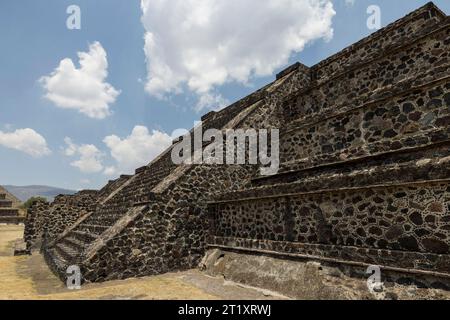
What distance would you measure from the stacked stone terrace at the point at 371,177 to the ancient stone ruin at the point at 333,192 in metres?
0.02

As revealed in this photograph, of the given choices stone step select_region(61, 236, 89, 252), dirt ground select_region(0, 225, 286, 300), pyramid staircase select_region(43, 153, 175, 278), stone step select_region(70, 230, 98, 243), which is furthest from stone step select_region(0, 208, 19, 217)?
dirt ground select_region(0, 225, 286, 300)

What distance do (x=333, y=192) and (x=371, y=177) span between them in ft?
3.03

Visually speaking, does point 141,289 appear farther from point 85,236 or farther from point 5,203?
point 5,203

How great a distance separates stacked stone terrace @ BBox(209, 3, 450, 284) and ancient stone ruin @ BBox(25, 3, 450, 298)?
0.9 inches

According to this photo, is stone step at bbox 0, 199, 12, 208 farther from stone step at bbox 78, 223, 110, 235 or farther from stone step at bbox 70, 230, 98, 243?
stone step at bbox 70, 230, 98, 243

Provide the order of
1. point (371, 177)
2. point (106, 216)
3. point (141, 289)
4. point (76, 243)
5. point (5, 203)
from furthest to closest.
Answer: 1. point (5, 203)
2. point (106, 216)
3. point (76, 243)
4. point (141, 289)
5. point (371, 177)

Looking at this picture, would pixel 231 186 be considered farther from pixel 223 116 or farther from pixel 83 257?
pixel 223 116

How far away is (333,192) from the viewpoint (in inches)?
257

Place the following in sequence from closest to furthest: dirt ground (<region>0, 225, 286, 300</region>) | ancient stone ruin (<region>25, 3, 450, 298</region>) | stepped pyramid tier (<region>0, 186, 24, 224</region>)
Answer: ancient stone ruin (<region>25, 3, 450, 298</region>), dirt ground (<region>0, 225, 286, 300</region>), stepped pyramid tier (<region>0, 186, 24, 224</region>)

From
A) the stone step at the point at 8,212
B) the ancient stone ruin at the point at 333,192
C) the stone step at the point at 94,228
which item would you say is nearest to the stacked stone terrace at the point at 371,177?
the ancient stone ruin at the point at 333,192

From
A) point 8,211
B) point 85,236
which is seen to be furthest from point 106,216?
point 8,211

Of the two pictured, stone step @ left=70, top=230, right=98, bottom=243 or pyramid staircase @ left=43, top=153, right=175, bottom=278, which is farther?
stone step @ left=70, top=230, right=98, bottom=243

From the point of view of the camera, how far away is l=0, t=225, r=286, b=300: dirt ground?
21.9 feet

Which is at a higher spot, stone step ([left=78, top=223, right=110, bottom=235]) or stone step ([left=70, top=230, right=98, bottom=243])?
stone step ([left=78, top=223, right=110, bottom=235])
